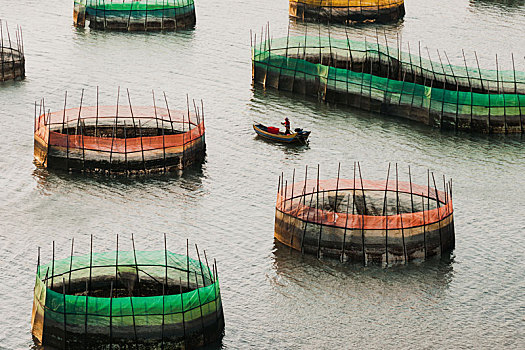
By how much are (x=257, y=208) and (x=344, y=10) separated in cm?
8214

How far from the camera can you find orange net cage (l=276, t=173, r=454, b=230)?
90.2m

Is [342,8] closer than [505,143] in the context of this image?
No

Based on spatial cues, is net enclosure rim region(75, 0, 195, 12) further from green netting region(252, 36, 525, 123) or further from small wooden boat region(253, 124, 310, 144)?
small wooden boat region(253, 124, 310, 144)

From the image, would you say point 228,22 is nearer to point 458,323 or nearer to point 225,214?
point 225,214

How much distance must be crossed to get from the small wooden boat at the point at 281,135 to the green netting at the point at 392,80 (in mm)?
16789

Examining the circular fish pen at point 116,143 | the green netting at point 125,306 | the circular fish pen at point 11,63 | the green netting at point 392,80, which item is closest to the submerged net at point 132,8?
the circular fish pen at point 11,63

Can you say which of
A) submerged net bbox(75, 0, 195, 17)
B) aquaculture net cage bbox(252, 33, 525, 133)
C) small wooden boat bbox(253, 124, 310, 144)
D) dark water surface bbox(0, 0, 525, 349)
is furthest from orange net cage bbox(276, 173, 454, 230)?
submerged net bbox(75, 0, 195, 17)

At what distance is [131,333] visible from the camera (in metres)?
74.6

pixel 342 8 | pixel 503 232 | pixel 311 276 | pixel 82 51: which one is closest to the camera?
pixel 311 276

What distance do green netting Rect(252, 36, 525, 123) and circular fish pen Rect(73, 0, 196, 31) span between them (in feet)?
92.0

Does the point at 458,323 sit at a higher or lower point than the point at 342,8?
lower

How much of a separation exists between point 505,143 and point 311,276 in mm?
43671

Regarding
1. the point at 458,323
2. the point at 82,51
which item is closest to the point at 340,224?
the point at 458,323

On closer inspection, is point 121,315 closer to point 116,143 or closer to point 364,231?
point 364,231
